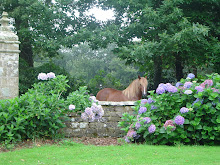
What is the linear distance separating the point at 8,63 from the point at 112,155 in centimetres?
556

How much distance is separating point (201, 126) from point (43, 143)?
11.1 ft

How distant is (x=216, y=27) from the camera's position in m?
12.6

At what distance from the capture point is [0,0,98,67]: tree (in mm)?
12773

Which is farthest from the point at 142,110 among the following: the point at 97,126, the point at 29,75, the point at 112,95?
the point at 29,75

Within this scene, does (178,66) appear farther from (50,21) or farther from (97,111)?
(97,111)

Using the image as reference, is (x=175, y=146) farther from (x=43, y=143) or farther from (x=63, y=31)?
(x=63, y=31)

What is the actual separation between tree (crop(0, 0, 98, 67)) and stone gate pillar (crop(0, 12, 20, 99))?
330 centimetres

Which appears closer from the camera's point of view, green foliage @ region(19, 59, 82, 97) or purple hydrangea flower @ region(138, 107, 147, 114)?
purple hydrangea flower @ region(138, 107, 147, 114)

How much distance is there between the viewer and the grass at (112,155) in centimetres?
463

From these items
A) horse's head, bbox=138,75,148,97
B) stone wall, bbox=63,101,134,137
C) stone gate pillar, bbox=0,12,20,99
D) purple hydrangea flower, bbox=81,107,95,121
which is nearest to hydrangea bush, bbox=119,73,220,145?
stone wall, bbox=63,101,134,137

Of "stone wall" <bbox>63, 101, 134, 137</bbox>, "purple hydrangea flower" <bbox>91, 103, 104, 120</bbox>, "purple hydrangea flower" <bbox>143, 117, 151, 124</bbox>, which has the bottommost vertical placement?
"stone wall" <bbox>63, 101, 134, 137</bbox>

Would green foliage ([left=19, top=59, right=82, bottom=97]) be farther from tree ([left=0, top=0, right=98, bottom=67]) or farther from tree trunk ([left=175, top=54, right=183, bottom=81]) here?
tree trunk ([left=175, top=54, right=183, bottom=81])

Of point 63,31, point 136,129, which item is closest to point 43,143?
point 136,129

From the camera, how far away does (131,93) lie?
9.13 m
